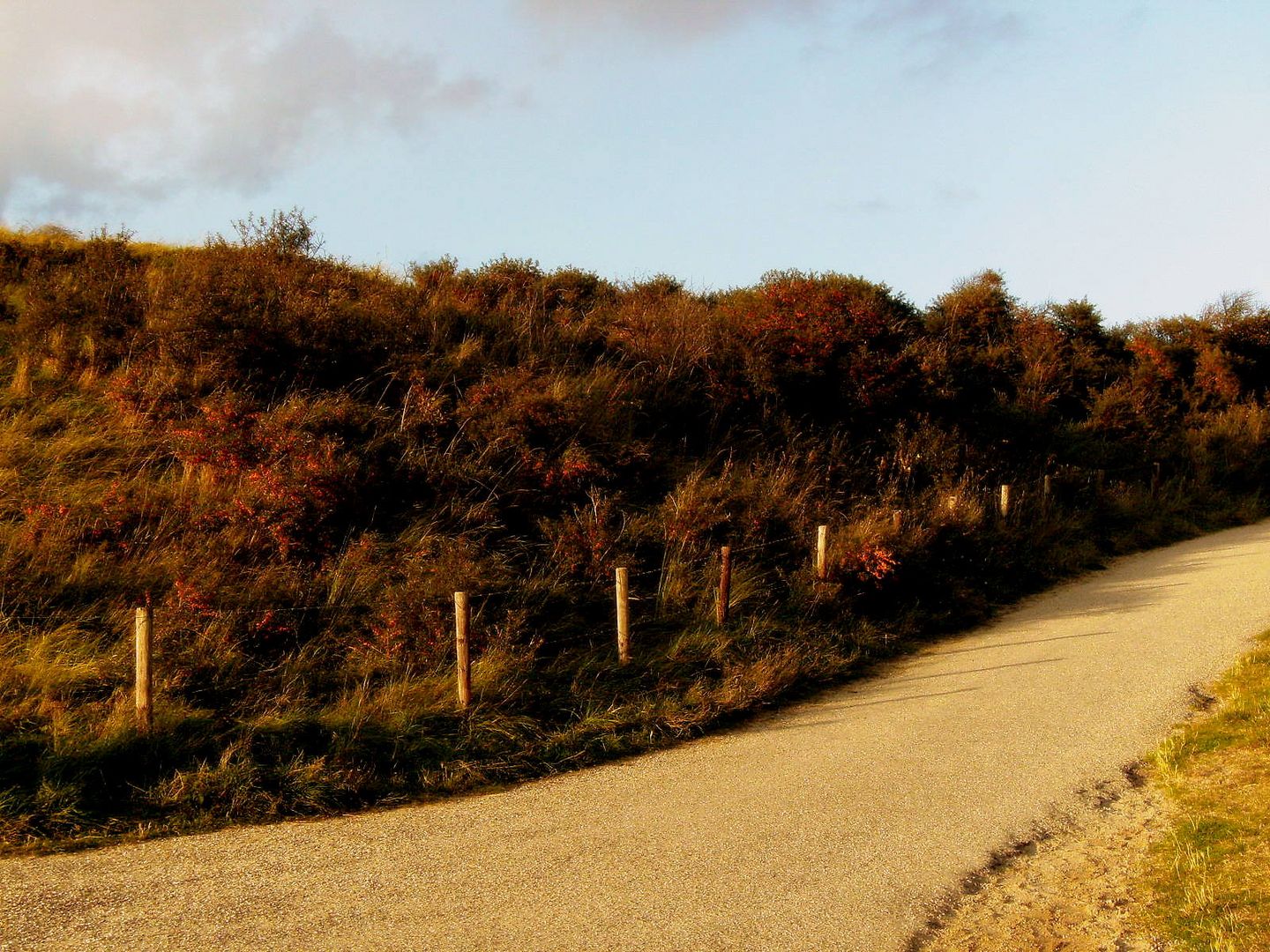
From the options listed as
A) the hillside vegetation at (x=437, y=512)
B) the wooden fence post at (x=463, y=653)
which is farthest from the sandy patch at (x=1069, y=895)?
the wooden fence post at (x=463, y=653)

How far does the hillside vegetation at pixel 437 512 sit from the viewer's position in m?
7.98

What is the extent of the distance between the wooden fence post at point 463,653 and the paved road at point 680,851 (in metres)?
1.18

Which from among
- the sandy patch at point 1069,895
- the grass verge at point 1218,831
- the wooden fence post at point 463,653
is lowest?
the sandy patch at point 1069,895

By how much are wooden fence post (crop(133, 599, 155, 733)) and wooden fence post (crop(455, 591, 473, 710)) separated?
243cm

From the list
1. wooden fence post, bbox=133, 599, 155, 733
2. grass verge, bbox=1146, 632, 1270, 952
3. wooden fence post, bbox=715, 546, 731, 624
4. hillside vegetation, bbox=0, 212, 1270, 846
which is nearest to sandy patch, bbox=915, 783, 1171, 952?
grass verge, bbox=1146, 632, 1270, 952

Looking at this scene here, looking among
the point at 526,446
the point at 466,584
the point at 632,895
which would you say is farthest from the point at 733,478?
the point at 632,895

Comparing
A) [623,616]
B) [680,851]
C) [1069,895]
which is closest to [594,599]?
[623,616]

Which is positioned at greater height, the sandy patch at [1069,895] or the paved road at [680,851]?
the paved road at [680,851]

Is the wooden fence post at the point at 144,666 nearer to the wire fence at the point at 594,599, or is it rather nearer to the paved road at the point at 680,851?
the wire fence at the point at 594,599

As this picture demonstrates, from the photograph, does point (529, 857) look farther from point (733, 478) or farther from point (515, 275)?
point (515, 275)

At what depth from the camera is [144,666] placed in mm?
7637

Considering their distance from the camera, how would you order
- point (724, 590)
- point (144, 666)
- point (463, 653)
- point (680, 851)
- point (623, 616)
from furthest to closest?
point (724, 590) < point (623, 616) < point (463, 653) < point (144, 666) < point (680, 851)

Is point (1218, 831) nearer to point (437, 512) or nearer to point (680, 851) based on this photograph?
point (680, 851)

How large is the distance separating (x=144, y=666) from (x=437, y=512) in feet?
15.1
